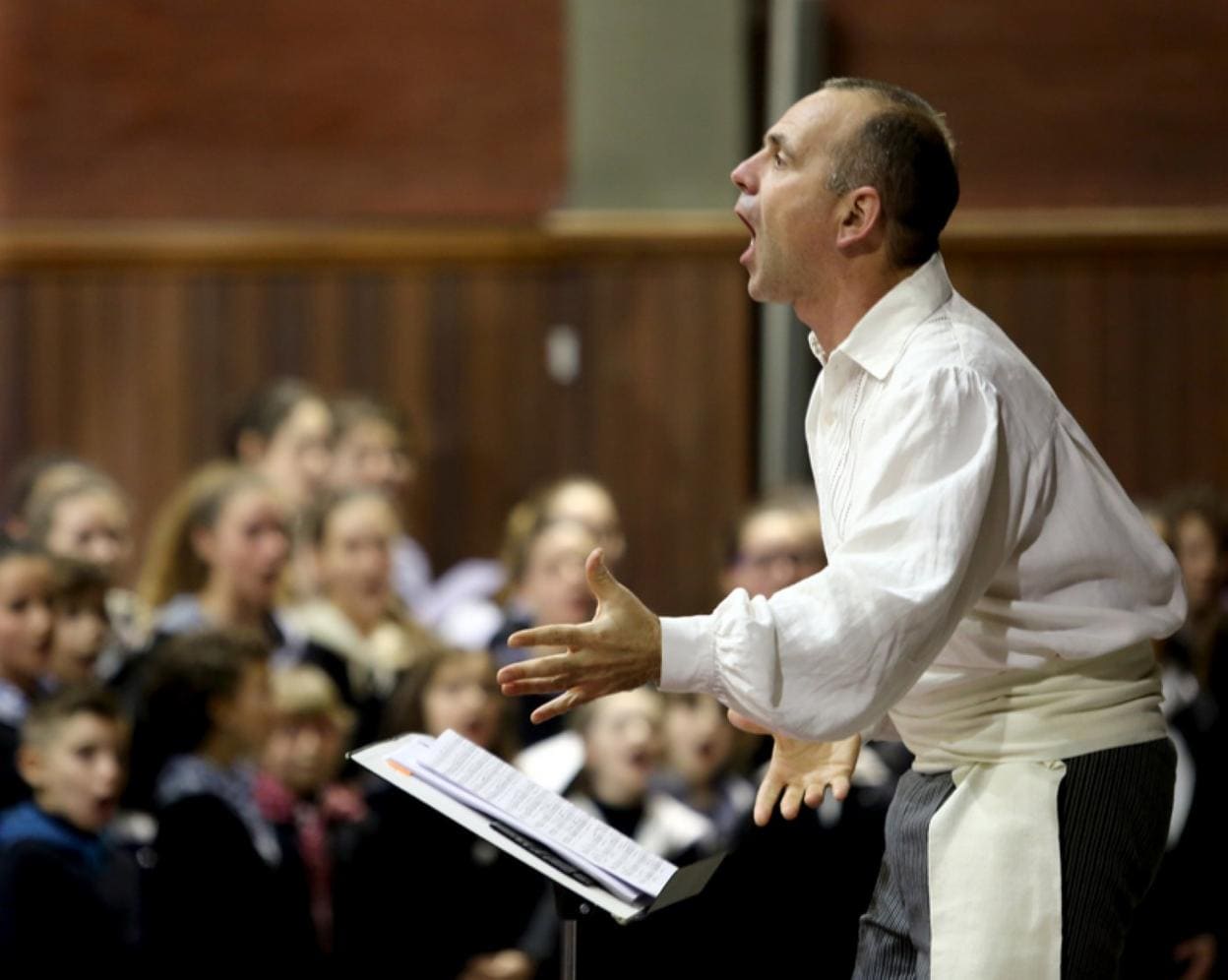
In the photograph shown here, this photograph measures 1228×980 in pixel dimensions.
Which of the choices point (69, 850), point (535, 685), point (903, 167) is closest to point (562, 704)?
point (535, 685)

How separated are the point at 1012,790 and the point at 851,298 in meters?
0.61

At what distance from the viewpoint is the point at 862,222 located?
238 cm

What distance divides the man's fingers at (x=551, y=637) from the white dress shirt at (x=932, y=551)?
10 cm

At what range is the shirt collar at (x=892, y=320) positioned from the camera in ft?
7.66

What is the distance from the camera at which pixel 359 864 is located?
4172mm

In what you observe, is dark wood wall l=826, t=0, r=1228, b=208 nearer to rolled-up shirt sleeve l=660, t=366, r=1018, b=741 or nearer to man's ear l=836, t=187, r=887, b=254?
man's ear l=836, t=187, r=887, b=254

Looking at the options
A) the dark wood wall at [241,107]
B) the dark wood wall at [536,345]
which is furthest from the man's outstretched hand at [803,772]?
the dark wood wall at [241,107]

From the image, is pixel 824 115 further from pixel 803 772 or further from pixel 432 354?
pixel 432 354

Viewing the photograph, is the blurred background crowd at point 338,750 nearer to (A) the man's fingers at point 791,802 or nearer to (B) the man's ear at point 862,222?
(A) the man's fingers at point 791,802

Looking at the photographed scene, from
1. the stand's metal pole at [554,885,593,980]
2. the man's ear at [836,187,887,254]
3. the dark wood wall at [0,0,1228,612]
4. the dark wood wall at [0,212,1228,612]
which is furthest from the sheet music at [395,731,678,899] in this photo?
the dark wood wall at [0,0,1228,612]

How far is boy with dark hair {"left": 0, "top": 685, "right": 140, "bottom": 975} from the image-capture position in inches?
146

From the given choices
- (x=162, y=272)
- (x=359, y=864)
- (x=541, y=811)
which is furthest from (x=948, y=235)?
(x=541, y=811)

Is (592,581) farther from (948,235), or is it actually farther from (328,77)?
(328,77)

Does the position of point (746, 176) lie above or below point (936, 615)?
above
